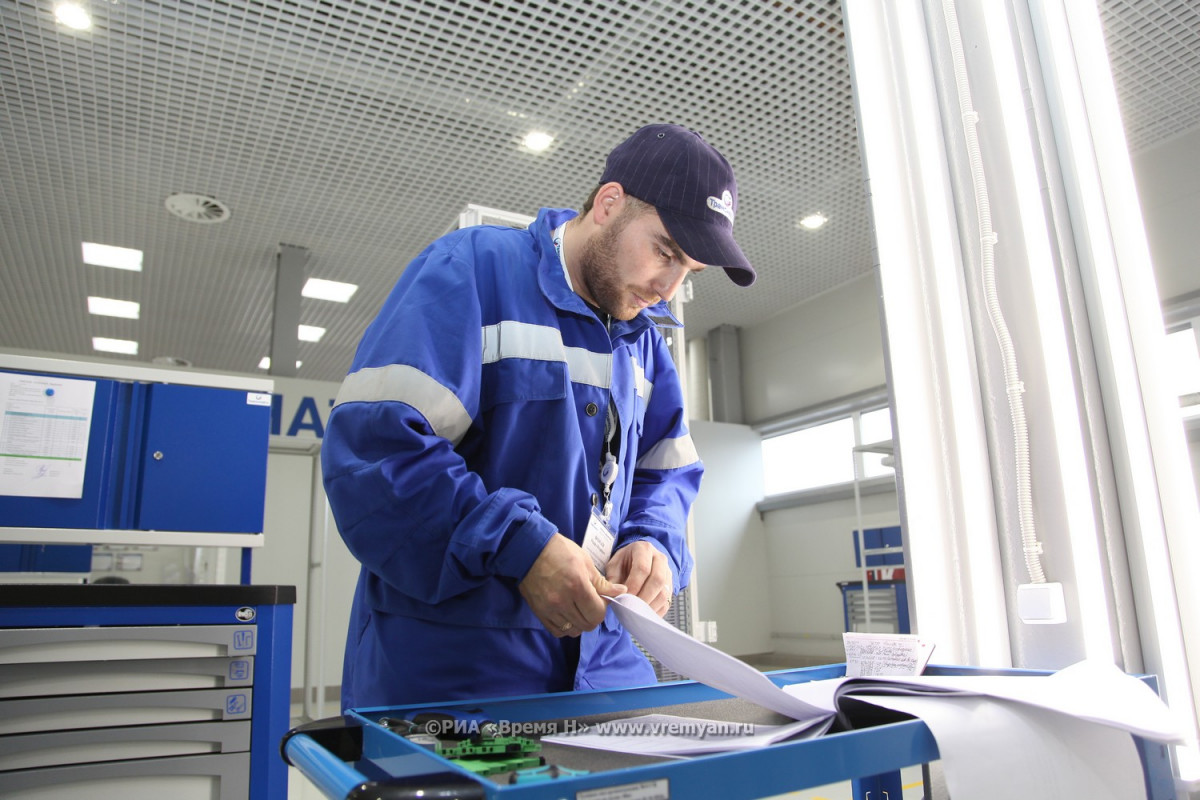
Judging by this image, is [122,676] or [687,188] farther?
[122,676]

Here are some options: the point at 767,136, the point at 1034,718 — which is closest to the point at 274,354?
the point at 767,136

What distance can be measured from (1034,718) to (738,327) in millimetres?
7478

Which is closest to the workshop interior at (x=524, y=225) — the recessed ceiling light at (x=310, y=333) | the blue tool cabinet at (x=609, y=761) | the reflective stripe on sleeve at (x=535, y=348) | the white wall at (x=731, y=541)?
the blue tool cabinet at (x=609, y=761)

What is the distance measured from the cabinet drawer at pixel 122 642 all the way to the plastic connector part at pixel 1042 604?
1479 mm

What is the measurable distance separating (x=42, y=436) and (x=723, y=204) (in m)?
1.85

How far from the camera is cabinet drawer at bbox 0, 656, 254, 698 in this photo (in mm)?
1488

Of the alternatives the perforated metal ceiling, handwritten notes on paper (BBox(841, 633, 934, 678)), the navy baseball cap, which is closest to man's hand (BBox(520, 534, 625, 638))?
handwritten notes on paper (BBox(841, 633, 934, 678))

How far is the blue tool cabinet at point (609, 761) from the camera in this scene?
0.41 metres

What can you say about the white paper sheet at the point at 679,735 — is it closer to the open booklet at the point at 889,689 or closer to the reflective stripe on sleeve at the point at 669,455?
the open booklet at the point at 889,689

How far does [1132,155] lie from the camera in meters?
1.24

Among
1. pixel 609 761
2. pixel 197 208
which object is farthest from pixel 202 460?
pixel 197 208

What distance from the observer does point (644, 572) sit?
960mm

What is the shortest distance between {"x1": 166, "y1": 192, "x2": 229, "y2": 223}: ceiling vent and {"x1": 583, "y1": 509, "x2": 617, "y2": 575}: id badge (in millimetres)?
4934

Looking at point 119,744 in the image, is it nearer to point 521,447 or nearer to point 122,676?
point 122,676
